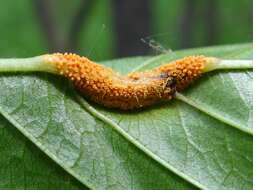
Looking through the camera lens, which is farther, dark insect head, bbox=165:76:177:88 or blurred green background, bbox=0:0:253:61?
blurred green background, bbox=0:0:253:61

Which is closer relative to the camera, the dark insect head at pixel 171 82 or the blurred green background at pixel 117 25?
the dark insect head at pixel 171 82

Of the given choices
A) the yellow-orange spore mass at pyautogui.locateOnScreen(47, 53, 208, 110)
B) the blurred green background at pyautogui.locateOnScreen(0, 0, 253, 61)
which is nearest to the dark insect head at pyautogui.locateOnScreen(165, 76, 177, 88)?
the yellow-orange spore mass at pyautogui.locateOnScreen(47, 53, 208, 110)

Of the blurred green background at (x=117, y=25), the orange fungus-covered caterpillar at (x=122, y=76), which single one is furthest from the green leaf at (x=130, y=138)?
the blurred green background at (x=117, y=25)

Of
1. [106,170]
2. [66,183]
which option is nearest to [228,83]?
[106,170]

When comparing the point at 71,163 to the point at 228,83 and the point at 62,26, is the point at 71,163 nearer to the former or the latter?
the point at 228,83

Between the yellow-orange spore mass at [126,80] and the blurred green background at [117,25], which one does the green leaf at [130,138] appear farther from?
the blurred green background at [117,25]

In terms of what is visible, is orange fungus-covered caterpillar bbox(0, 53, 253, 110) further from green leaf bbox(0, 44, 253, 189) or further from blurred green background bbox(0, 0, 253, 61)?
blurred green background bbox(0, 0, 253, 61)
